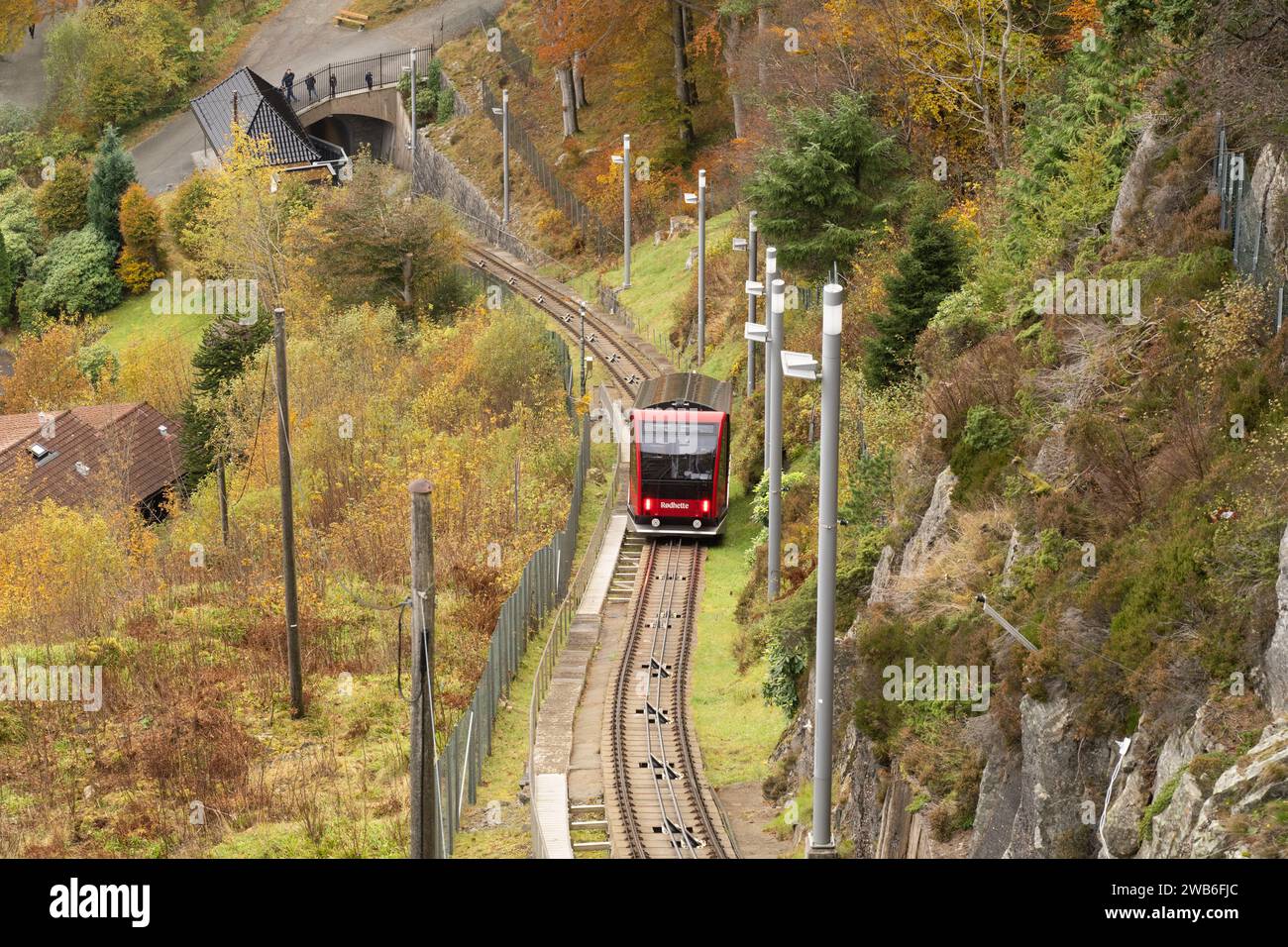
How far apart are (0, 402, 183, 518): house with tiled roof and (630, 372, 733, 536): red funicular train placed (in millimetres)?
17590

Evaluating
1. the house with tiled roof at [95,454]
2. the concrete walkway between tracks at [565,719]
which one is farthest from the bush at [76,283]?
the concrete walkway between tracks at [565,719]

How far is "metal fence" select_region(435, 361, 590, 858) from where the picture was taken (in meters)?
20.9

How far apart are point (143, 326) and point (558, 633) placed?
4770cm

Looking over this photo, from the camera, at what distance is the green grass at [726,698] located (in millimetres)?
23875

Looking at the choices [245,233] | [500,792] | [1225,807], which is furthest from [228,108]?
[1225,807]

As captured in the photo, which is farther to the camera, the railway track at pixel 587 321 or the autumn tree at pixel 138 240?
the autumn tree at pixel 138 240

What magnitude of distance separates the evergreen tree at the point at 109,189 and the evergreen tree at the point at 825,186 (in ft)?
152

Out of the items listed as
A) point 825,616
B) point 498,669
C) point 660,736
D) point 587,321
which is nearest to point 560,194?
point 587,321

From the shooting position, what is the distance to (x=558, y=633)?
97.8 ft

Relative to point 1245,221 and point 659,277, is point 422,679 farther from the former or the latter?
point 659,277

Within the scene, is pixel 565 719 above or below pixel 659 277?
below

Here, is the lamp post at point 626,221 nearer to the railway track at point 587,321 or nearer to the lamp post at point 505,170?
the railway track at point 587,321
